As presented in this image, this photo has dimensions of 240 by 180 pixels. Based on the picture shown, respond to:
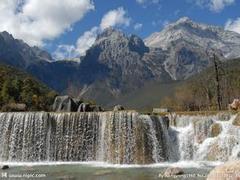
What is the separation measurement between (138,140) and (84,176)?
1123 cm

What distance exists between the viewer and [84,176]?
3316 centimetres

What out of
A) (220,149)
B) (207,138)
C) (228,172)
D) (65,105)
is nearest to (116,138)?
(207,138)

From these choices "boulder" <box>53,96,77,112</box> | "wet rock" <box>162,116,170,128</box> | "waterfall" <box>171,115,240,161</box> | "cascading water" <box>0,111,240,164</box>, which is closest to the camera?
"waterfall" <box>171,115,240,161</box>

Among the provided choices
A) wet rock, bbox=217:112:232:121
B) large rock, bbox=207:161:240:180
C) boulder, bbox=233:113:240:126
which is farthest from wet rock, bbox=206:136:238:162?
large rock, bbox=207:161:240:180

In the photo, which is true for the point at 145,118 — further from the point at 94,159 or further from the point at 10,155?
the point at 10,155

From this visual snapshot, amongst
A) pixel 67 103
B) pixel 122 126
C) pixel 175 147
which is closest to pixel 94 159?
pixel 122 126

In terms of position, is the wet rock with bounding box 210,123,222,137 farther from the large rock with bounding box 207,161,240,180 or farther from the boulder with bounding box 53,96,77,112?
the large rock with bounding box 207,161,240,180

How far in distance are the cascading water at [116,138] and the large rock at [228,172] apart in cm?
2821

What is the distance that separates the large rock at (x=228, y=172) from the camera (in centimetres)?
1382

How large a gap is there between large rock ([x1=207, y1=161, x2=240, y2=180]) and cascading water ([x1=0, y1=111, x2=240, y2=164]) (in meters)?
28.2

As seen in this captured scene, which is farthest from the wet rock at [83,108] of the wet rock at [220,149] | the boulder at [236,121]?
the boulder at [236,121]

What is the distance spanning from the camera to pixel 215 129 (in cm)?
4419

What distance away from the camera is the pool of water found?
32781 millimetres

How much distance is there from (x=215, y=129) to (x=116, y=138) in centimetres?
905
